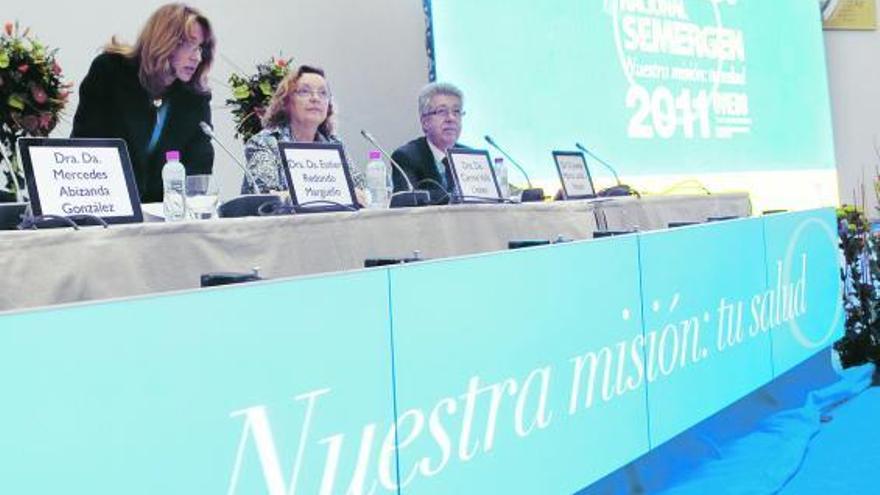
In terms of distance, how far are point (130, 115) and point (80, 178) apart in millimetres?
900

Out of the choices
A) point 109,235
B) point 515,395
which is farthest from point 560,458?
point 109,235

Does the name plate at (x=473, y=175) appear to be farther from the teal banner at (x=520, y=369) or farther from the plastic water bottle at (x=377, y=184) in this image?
the teal banner at (x=520, y=369)

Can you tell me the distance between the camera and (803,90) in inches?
238

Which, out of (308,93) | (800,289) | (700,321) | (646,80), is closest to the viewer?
(700,321)

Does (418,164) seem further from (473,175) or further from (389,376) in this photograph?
(389,376)

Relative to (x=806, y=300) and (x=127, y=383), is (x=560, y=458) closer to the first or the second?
(x=127, y=383)

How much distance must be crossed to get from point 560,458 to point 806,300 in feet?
5.12

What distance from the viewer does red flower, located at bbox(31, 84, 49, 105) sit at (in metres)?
2.28

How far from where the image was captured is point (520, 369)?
1.53 m

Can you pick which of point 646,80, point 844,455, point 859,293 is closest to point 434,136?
point 844,455

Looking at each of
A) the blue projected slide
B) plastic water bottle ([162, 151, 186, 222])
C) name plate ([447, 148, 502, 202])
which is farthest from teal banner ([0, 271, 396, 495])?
the blue projected slide

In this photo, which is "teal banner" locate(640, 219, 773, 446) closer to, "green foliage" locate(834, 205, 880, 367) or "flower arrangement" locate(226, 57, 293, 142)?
"green foliage" locate(834, 205, 880, 367)

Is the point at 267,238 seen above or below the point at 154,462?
above

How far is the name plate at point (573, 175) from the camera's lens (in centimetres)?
262
